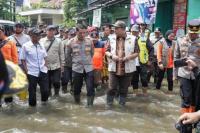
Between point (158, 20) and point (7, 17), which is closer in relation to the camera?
point (158, 20)

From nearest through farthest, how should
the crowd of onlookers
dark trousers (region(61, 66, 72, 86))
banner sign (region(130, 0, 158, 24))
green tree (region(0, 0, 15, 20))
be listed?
the crowd of onlookers < dark trousers (region(61, 66, 72, 86)) < banner sign (region(130, 0, 158, 24)) < green tree (region(0, 0, 15, 20))

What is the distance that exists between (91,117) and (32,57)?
5.07ft

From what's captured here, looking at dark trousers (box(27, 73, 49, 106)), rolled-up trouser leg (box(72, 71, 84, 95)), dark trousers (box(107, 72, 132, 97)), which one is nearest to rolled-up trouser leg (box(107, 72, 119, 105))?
dark trousers (box(107, 72, 132, 97))

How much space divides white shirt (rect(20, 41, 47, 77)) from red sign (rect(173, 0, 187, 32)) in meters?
7.74

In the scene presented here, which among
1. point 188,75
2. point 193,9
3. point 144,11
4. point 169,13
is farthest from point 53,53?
point 169,13

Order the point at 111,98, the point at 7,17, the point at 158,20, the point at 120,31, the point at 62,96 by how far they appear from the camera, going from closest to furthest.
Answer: the point at 120,31, the point at 111,98, the point at 62,96, the point at 158,20, the point at 7,17

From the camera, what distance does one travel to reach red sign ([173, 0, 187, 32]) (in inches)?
595

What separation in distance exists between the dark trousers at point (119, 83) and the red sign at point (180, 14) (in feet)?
22.7

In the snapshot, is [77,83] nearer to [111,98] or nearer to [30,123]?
[111,98]

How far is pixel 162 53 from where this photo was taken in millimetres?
10992

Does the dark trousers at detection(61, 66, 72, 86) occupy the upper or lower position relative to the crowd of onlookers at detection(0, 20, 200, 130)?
lower

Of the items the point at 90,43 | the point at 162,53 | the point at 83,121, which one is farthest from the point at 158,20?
the point at 83,121

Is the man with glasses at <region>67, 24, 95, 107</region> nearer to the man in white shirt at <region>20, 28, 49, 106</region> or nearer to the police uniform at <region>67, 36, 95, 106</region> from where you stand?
the police uniform at <region>67, 36, 95, 106</region>

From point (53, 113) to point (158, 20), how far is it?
10947 mm
